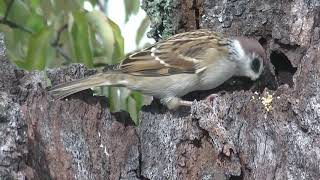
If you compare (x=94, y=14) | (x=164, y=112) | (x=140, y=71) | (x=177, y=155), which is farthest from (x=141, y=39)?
(x=177, y=155)

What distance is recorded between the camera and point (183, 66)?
3.93m

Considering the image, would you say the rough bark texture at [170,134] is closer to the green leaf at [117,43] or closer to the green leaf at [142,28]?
the green leaf at [117,43]

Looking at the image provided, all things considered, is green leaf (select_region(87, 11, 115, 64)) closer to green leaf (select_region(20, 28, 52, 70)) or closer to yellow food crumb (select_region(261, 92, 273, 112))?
green leaf (select_region(20, 28, 52, 70))

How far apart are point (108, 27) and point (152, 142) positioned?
94 centimetres

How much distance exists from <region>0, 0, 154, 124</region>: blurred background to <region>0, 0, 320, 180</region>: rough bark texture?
361 millimetres

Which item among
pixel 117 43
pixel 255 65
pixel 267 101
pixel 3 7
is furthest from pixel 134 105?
pixel 3 7

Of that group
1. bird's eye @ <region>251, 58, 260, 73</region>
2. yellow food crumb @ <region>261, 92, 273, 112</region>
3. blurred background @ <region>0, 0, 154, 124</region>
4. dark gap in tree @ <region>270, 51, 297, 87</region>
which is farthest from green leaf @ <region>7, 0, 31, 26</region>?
yellow food crumb @ <region>261, 92, 273, 112</region>

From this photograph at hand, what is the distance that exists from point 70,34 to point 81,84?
1.78 feet

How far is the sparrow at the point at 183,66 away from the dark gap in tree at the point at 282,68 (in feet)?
0.70

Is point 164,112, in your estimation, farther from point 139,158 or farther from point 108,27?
point 108,27

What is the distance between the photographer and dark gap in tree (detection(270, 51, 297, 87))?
335 centimetres

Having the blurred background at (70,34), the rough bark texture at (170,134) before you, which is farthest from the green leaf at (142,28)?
the rough bark texture at (170,134)

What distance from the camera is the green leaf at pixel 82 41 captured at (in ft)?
11.4

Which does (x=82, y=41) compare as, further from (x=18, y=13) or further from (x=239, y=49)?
(x=239, y=49)
